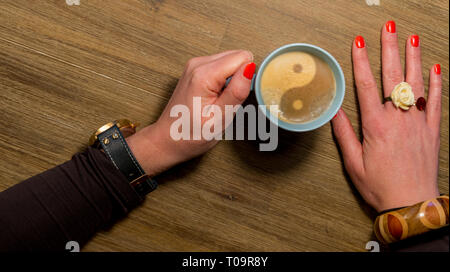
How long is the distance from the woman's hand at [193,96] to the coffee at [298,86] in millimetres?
62

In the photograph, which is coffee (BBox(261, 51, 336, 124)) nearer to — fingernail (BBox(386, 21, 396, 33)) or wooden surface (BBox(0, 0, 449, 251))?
wooden surface (BBox(0, 0, 449, 251))

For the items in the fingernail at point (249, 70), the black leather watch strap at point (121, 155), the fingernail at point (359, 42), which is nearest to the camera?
the fingernail at point (249, 70)

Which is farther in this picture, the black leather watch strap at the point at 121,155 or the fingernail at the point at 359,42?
the fingernail at the point at 359,42

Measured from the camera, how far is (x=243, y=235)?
0.91 metres

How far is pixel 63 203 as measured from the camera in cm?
76

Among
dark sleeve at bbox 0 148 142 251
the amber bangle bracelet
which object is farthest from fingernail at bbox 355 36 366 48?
dark sleeve at bbox 0 148 142 251

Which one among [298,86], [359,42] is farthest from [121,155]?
[359,42]

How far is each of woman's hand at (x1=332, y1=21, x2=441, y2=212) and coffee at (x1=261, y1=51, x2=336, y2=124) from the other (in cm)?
18

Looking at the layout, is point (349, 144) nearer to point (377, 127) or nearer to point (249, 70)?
point (377, 127)

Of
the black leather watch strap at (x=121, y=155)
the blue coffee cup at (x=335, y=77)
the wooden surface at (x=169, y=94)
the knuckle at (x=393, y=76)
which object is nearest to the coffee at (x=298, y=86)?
the blue coffee cup at (x=335, y=77)

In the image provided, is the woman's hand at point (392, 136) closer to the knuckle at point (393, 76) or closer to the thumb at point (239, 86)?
the knuckle at point (393, 76)

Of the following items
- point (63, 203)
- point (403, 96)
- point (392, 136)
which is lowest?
point (63, 203)

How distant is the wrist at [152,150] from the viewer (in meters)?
0.81

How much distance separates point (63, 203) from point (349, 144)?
2.52 feet
